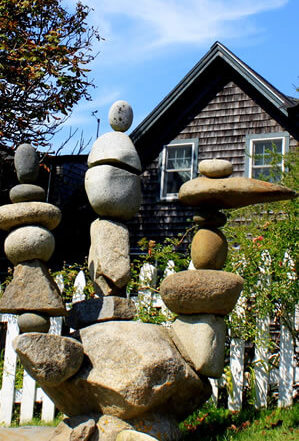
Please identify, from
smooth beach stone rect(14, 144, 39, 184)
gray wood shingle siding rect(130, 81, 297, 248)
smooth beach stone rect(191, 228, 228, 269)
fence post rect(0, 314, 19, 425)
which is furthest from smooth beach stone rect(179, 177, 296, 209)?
gray wood shingle siding rect(130, 81, 297, 248)

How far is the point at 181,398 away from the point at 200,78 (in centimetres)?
927

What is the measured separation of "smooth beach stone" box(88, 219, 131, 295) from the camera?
3699 millimetres

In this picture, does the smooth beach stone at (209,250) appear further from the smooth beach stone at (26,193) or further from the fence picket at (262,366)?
the fence picket at (262,366)

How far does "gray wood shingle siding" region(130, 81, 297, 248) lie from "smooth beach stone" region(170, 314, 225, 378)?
7.80 m

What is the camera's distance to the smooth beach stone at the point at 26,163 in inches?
142

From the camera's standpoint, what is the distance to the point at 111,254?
12.2ft

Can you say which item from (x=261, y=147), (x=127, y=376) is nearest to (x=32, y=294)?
(x=127, y=376)

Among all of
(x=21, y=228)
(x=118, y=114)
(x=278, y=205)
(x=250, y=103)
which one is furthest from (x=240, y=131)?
(x=21, y=228)

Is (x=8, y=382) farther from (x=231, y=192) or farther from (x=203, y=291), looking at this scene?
(x=231, y=192)

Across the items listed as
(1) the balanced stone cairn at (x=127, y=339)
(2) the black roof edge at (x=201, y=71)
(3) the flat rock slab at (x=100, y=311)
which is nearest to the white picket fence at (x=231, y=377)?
(1) the balanced stone cairn at (x=127, y=339)

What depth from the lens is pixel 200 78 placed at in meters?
11.8

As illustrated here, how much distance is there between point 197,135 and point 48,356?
9.20 meters

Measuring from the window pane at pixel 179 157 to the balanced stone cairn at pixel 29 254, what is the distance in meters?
8.64

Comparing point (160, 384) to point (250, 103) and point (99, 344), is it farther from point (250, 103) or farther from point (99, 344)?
point (250, 103)
